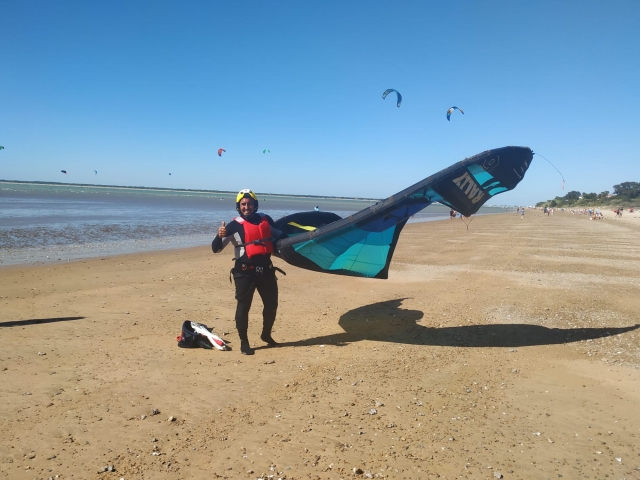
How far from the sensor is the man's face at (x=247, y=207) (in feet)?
18.0

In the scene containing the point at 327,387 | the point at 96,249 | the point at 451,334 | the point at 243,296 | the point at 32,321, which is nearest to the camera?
the point at 327,387

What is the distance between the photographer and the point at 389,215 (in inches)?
228

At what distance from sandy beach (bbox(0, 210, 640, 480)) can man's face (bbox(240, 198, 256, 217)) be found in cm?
192

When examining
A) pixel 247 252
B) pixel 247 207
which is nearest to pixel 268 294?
pixel 247 252

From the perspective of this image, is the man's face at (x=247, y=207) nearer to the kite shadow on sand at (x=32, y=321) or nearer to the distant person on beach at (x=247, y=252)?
A: the distant person on beach at (x=247, y=252)

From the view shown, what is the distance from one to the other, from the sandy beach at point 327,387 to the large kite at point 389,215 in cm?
122

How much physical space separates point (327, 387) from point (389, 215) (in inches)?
100

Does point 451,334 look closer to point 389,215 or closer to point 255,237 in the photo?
point 389,215

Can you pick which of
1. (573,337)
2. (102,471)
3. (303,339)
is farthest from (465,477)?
(573,337)

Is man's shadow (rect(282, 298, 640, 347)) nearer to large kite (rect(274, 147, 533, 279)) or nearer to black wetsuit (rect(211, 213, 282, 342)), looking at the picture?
black wetsuit (rect(211, 213, 282, 342))

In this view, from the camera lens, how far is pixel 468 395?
4352 mm

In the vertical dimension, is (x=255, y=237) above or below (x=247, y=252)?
above

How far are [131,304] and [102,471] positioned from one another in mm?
5274

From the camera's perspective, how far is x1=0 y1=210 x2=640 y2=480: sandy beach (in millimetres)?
3199
